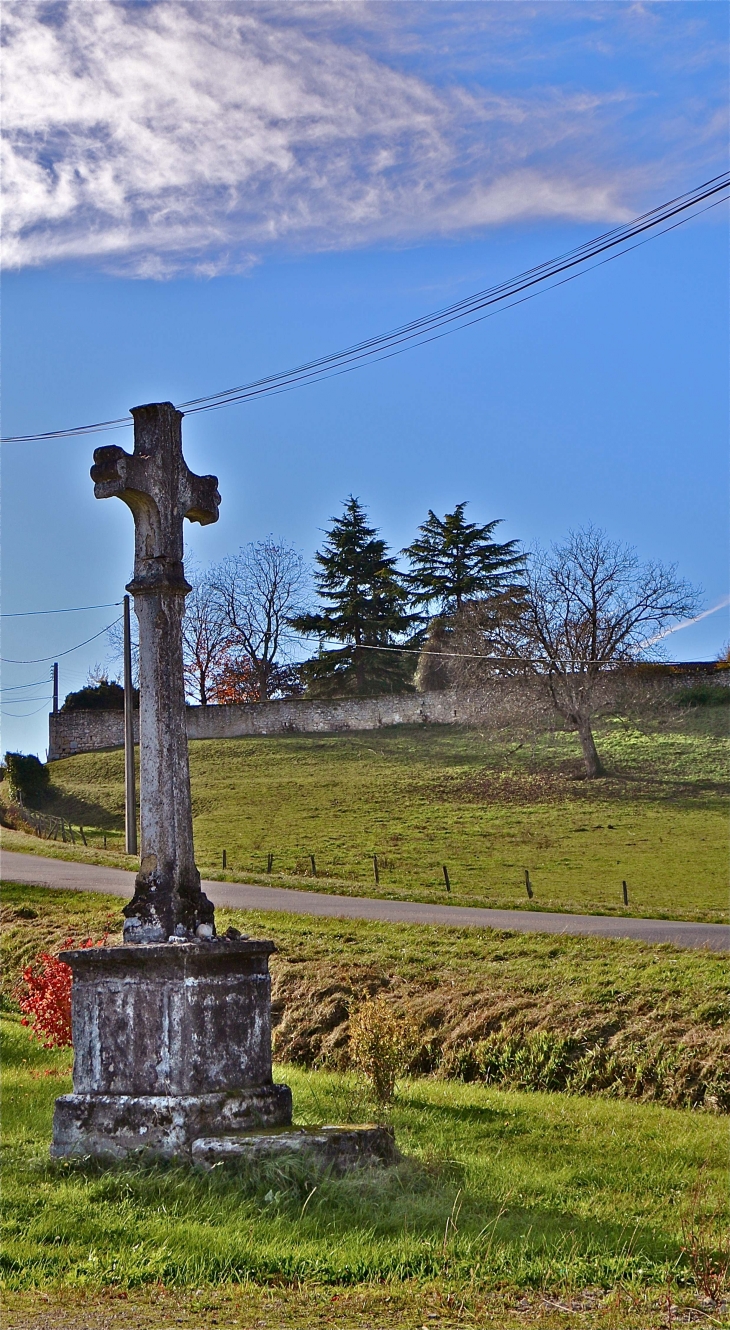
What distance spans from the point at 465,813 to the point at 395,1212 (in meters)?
31.2

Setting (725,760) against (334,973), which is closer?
(334,973)

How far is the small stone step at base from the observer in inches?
235

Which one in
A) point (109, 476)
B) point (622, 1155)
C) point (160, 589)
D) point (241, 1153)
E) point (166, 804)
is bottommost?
point (622, 1155)

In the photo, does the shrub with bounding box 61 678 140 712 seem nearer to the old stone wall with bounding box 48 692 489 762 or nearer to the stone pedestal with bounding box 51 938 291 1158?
the old stone wall with bounding box 48 692 489 762

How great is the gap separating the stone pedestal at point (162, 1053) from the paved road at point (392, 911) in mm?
8202

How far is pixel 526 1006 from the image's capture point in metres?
10.9

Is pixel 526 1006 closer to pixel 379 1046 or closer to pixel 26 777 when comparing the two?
pixel 379 1046

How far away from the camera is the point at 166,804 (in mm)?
7141

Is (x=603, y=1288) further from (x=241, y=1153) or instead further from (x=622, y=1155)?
(x=622, y=1155)

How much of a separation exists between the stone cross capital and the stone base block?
3.07 metres

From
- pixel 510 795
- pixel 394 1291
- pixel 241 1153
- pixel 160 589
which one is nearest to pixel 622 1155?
pixel 241 1153

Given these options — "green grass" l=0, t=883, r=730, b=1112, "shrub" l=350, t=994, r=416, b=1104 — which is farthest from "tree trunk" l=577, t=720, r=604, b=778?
"shrub" l=350, t=994, r=416, b=1104

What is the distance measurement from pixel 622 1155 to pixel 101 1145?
318cm

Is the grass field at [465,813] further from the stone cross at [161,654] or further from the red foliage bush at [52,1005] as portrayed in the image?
the stone cross at [161,654]
